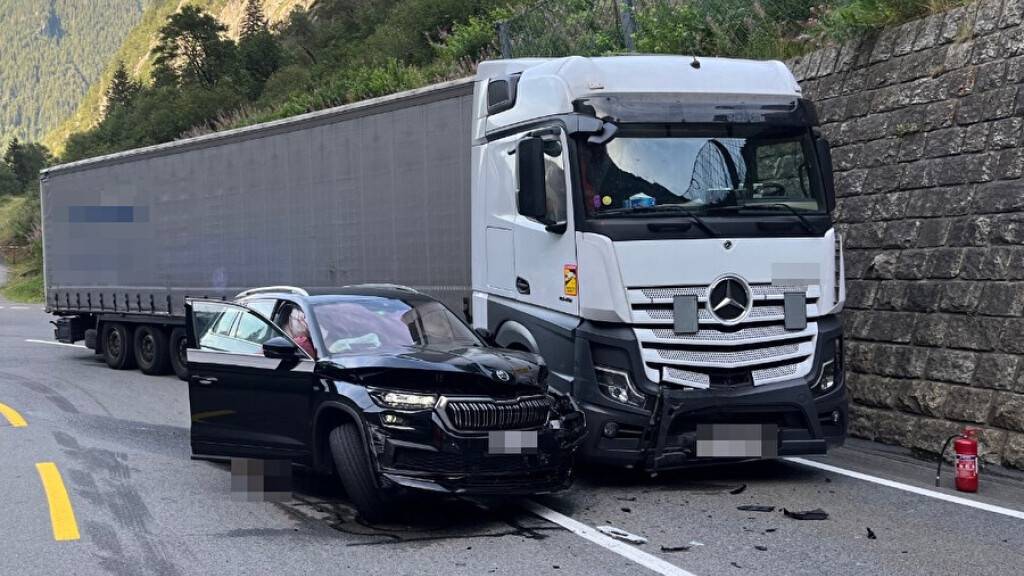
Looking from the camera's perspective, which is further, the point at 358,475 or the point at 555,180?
the point at 555,180

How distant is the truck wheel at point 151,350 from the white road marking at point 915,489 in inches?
422

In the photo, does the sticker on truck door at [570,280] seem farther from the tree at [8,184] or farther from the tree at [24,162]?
the tree at [24,162]

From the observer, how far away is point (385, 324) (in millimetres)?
8336

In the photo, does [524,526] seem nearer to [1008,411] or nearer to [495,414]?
[495,414]

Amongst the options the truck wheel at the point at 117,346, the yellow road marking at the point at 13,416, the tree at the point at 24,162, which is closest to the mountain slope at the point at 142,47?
the tree at the point at 24,162

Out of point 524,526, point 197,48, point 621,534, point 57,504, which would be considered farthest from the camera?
point 197,48

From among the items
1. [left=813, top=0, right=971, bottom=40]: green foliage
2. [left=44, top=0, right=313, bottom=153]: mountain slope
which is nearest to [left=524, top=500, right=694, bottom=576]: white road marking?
[left=813, top=0, right=971, bottom=40]: green foliage

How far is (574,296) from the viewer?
8344 millimetres

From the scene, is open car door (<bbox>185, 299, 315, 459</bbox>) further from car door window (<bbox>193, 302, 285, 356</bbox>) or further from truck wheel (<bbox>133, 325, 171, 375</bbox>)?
truck wheel (<bbox>133, 325, 171, 375</bbox>)

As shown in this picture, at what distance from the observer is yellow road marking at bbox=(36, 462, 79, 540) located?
7359 millimetres

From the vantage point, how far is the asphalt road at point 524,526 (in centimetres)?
640

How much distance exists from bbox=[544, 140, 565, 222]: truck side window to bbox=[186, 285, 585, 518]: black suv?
113 centimetres

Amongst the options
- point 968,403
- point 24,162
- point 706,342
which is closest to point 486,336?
point 706,342

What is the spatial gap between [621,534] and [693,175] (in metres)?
2.81
